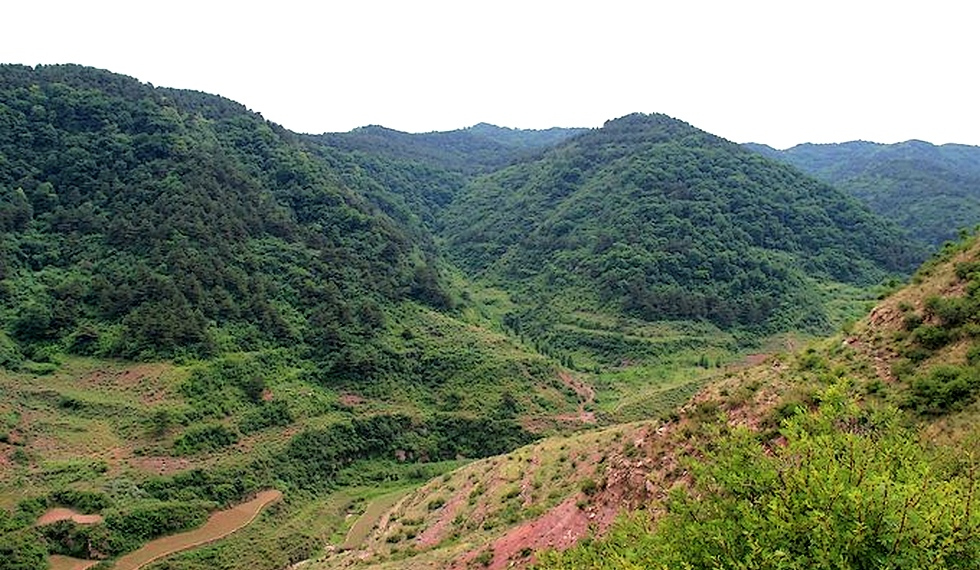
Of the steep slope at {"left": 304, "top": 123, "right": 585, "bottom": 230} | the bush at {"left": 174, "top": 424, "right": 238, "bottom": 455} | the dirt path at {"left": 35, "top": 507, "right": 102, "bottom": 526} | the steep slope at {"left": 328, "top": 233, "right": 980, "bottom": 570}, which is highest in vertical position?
the steep slope at {"left": 304, "top": 123, "right": 585, "bottom": 230}

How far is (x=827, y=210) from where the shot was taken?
329ft

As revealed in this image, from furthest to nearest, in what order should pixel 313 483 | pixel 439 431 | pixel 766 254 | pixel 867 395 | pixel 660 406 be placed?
pixel 766 254 < pixel 660 406 < pixel 439 431 < pixel 313 483 < pixel 867 395

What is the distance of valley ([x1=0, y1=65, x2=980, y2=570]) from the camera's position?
1097 cm

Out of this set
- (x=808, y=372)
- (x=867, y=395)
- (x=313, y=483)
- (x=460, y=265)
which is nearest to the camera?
(x=867, y=395)

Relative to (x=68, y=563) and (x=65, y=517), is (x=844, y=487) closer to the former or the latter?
(x=68, y=563)

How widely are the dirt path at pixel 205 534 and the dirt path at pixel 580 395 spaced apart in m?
22.9

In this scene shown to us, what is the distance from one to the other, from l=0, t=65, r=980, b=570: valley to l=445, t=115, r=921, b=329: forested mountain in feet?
1.66

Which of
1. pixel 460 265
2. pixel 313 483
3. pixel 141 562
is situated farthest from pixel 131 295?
pixel 460 265

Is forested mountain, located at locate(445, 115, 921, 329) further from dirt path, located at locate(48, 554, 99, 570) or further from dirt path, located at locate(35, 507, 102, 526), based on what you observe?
dirt path, located at locate(48, 554, 99, 570)

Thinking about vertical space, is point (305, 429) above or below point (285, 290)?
below

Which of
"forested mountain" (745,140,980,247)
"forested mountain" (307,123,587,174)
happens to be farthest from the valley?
"forested mountain" (307,123,587,174)

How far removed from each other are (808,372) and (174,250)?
49.6 m

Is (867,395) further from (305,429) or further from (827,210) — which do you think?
(827,210)

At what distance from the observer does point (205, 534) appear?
34.1 meters
